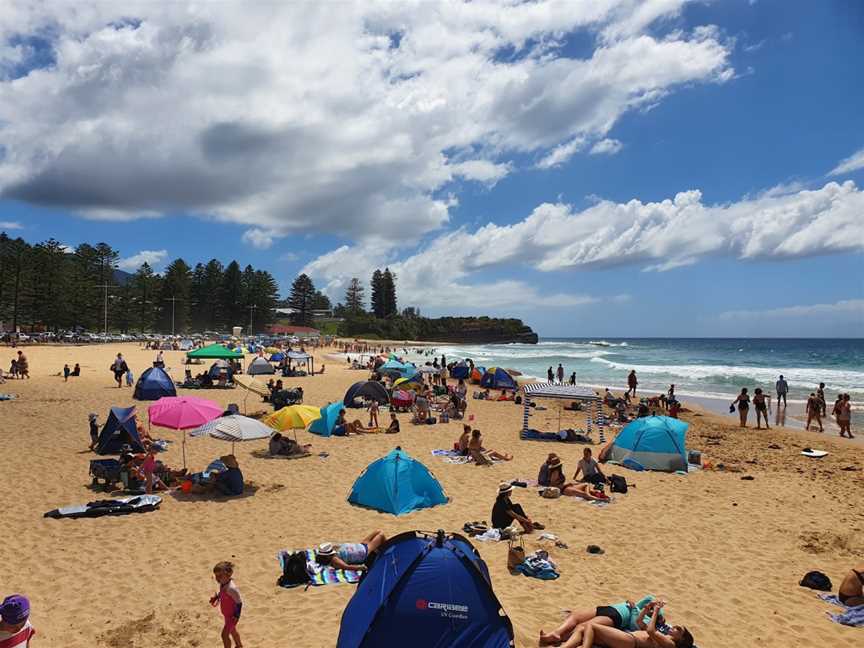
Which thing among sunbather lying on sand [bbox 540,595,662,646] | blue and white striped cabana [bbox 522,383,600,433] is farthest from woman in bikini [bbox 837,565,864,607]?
blue and white striped cabana [bbox 522,383,600,433]

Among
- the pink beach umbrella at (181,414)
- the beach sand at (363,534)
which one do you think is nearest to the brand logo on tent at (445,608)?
the beach sand at (363,534)

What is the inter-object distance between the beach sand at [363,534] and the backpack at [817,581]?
0.39 feet

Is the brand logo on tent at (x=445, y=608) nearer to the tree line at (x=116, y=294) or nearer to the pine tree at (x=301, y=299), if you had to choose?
the tree line at (x=116, y=294)

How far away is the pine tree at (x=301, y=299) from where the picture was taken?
11706 centimetres

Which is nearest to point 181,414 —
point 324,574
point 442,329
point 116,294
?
point 324,574

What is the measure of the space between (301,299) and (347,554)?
11481cm

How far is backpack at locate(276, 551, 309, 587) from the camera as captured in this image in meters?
6.35

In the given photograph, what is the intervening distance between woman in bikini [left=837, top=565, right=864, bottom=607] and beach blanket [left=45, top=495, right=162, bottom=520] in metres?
9.78

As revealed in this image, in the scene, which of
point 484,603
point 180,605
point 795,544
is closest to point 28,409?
point 180,605

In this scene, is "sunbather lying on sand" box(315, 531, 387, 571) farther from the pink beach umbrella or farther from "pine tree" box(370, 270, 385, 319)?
"pine tree" box(370, 270, 385, 319)

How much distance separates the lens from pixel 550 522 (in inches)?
344

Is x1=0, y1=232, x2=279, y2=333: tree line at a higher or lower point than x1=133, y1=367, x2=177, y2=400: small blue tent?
higher

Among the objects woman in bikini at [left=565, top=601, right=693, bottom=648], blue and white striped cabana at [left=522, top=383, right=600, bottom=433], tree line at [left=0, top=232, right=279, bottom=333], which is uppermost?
tree line at [left=0, top=232, right=279, bottom=333]

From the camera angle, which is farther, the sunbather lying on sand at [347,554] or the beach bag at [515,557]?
the beach bag at [515,557]
